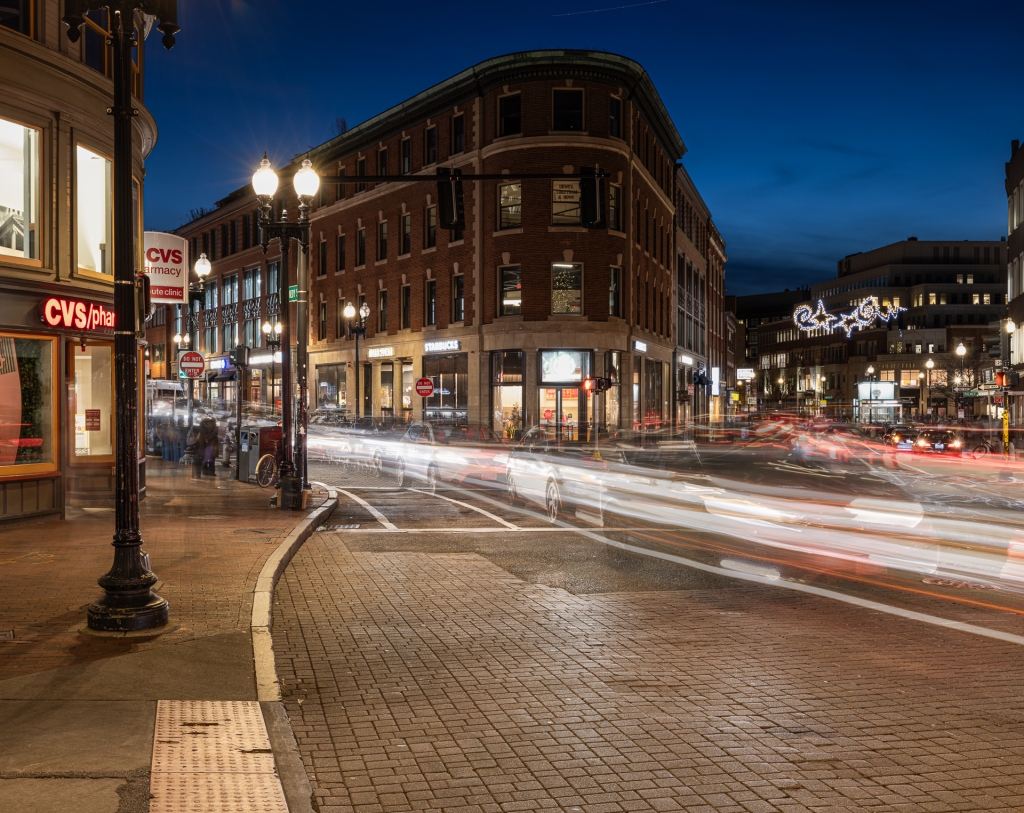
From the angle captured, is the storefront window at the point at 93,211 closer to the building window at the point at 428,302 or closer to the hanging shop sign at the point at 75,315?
the hanging shop sign at the point at 75,315

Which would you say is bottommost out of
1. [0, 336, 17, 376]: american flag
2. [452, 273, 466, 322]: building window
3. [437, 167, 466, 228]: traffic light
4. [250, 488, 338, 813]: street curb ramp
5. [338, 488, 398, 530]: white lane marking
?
[338, 488, 398, 530]: white lane marking

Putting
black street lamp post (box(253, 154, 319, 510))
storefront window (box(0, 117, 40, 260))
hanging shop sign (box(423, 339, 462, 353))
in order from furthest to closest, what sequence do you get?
hanging shop sign (box(423, 339, 462, 353)), black street lamp post (box(253, 154, 319, 510)), storefront window (box(0, 117, 40, 260))

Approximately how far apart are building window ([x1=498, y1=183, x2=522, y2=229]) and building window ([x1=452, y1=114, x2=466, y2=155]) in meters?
3.61

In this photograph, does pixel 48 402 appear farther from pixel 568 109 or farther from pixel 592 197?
pixel 568 109

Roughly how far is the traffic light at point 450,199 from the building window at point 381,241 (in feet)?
107

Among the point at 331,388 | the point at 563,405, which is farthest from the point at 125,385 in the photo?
the point at 331,388

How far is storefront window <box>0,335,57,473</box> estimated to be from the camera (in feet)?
47.6

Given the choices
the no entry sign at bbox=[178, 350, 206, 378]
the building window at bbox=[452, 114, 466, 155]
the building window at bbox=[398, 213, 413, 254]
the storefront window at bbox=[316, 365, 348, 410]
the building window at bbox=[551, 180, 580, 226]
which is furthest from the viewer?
the storefront window at bbox=[316, 365, 348, 410]

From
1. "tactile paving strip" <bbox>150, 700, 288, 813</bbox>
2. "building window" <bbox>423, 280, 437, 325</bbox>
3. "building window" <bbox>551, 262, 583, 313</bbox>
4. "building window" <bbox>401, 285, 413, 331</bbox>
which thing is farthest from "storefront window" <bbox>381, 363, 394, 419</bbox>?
"tactile paving strip" <bbox>150, 700, 288, 813</bbox>

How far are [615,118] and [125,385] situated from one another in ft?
117

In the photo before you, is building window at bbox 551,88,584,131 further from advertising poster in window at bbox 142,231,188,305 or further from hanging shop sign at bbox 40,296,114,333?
hanging shop sign at bbox 40,296,114,333

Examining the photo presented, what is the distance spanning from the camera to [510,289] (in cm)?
4034

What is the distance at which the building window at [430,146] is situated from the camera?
145 ft

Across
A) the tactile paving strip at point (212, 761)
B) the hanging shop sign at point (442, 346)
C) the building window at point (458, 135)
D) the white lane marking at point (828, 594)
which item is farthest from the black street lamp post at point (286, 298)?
the building window at point (458, 135)
